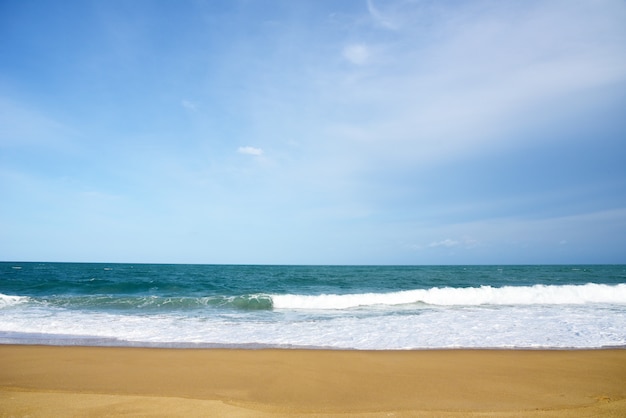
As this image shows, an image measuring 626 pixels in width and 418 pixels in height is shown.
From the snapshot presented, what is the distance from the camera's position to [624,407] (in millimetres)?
4367

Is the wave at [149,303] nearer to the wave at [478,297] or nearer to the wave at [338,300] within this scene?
the wave at [338,300]

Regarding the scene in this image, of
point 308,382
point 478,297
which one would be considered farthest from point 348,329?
point 478,297

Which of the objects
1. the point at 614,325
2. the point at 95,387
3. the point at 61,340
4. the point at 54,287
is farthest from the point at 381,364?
the point at 54,287

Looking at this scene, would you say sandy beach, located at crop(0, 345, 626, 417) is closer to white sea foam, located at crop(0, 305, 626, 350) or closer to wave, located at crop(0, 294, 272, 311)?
white sea foam, located at crop(0, 305, 626, 350)

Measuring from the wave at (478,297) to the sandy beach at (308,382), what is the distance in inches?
473

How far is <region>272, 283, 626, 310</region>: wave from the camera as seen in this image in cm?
1964

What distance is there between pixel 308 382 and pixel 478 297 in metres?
18.8

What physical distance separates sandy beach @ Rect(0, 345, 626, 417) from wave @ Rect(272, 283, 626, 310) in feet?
39.4

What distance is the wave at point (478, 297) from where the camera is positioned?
19.6 m

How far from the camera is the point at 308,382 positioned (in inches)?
219

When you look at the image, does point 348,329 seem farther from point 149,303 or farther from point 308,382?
point 149,303

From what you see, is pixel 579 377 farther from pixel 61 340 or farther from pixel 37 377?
pixel 61 340

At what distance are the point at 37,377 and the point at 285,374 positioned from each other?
396cm

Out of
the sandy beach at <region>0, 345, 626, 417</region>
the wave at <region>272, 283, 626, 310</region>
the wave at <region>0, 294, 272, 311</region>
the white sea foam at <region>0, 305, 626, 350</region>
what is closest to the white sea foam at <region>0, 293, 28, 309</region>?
the wave at <region>0, 294, 272, 311</region>
